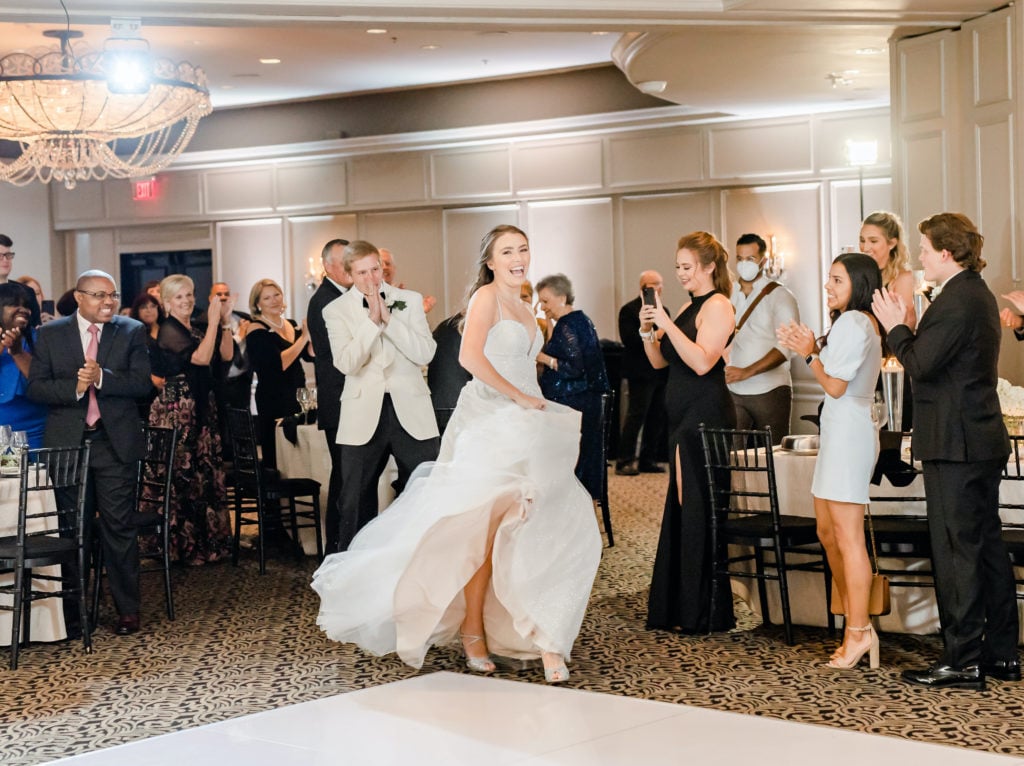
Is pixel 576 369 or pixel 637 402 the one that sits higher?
pixel 576 369

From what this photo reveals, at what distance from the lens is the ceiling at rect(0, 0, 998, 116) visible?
6.68 meters

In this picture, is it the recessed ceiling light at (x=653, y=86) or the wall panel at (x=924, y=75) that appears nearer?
Result: the wall panel at (x=924, y=75)

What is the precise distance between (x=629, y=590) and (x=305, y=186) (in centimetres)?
892

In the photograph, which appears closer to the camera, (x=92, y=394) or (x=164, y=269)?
(x=92, y=394)

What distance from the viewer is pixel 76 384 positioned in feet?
19.1

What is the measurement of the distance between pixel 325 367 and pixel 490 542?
2.12m

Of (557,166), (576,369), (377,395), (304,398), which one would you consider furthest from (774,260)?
(377,395)

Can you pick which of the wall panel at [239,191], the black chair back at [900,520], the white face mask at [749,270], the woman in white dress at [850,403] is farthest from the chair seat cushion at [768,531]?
the wall panel at [239,191]

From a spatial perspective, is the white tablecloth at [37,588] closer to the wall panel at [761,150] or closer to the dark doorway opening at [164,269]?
the wall panel at [761,150]

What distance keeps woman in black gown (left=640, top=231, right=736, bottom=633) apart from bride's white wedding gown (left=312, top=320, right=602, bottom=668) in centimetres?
69

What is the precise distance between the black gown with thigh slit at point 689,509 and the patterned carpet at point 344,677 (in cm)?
12

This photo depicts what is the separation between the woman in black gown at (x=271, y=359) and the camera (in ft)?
26.3

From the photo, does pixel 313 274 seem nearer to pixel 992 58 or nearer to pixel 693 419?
pixel 992 58

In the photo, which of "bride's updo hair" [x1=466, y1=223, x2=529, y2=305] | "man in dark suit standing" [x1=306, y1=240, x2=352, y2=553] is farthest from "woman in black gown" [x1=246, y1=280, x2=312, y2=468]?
"bride's updo hair" [x1=466, y1=223, x2=529, y2=305]
